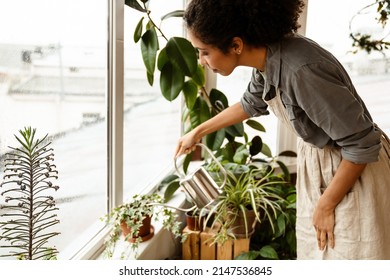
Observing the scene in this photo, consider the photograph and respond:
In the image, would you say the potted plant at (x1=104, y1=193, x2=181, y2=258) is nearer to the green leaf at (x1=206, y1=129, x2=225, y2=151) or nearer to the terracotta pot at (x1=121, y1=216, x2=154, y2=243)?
the terracotta pot at (x1=121, y1=216, x2=154, y2=243)

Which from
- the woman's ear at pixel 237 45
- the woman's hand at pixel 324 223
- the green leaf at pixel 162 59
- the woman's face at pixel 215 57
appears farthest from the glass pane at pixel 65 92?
the woman's hand at pixel 324 223

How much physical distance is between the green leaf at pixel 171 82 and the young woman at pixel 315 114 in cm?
37

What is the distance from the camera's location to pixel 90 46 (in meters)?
1.41

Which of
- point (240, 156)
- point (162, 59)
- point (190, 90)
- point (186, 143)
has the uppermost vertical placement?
point (162, 59)

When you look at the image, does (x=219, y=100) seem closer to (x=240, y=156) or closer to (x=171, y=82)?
(x=240, y=156)

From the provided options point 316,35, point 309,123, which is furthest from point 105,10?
point 316,35

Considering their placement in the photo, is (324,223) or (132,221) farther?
(132,221)

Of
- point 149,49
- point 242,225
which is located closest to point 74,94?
point 149,49

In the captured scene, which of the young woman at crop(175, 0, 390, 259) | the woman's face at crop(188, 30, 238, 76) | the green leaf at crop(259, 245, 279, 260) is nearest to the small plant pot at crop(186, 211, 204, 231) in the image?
the green leaf at crop(259, 245, 279, 260)

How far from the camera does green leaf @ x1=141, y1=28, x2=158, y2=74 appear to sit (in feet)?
4.92

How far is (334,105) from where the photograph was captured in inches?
37.3

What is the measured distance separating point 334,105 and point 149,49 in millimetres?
798

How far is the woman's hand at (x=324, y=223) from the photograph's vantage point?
1.16 m

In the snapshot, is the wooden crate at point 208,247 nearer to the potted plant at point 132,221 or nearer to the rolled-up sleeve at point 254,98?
the potted plant at point 132,221
